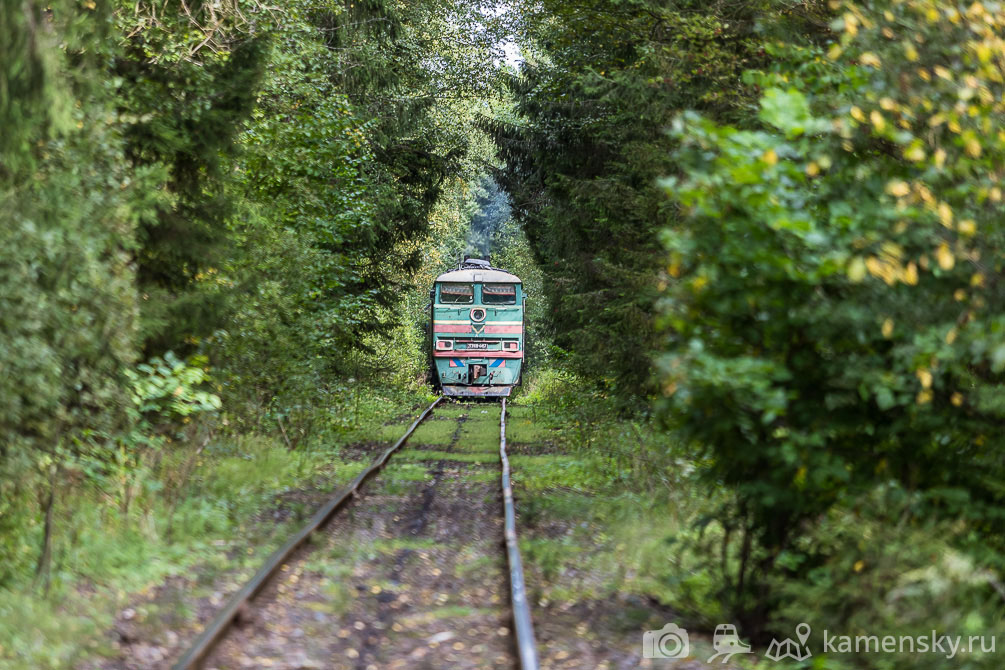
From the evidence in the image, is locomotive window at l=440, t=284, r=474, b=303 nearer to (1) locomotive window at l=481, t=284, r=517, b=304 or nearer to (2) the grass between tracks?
(1) locomotive window at l=481, t=284, r=517, b=304

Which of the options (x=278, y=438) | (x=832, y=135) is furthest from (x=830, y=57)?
(x=278, y=438)

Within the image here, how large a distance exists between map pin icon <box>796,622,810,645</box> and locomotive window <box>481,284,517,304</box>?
71.3 ft

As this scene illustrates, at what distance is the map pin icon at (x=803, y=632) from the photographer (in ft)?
18.0

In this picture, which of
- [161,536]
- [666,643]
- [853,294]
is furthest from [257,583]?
[853,294]

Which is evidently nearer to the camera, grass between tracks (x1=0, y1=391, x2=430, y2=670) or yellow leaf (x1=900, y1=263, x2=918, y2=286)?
yellow leaf (x1=900, y1=263, x2=918, y2=286)

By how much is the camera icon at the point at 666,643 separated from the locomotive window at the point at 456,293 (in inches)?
833

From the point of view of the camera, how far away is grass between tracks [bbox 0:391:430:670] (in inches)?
216

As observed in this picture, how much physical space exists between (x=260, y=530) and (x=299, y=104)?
34.0 ft

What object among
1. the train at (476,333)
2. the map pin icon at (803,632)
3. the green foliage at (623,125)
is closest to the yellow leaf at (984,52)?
the map pin icon at (803,632)

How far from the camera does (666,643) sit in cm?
571

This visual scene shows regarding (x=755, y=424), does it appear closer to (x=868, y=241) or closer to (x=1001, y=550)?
(x=868, y=241)

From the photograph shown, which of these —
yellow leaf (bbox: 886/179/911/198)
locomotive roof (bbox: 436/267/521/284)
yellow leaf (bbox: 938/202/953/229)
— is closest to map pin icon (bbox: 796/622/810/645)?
yellow leaf (bbox: 938/202/953/229)

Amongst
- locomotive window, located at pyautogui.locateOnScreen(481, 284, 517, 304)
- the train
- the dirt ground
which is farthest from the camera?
locomotive window, located at pyautogui.locateOnScreen(481, 284, 517, 304)

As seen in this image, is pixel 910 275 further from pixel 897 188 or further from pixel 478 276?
pixel 478 276
